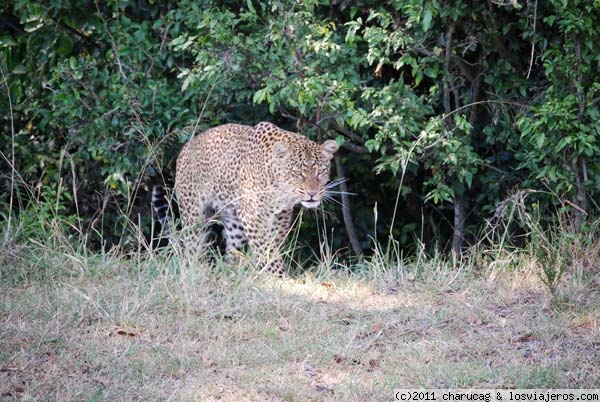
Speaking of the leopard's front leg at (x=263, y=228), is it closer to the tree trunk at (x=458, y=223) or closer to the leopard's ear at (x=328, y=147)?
the leopard's ear at (x=328, y=147)

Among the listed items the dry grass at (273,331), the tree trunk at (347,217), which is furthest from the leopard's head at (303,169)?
the dry grass at (273,331)

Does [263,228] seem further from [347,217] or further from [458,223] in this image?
[458,223]

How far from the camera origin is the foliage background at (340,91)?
299 inches

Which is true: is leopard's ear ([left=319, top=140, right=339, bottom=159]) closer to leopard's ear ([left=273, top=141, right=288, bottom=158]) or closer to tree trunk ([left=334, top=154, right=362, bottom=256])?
leopard's ear ([left=273, top=141, right=288, bottom=158])

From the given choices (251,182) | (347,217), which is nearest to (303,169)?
(251,182)

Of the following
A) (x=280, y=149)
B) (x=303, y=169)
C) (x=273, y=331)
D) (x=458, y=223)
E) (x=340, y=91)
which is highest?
(x=340, y=91)

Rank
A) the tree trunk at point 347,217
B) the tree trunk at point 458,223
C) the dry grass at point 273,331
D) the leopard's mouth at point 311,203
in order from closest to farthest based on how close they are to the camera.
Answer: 1. the dry grass at point 273,331
2. the leopard's mouth at point 311,203
3. the tree trunk at point 458,223
4. the tree trunk at point 347,217

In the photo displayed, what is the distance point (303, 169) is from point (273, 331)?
269cm

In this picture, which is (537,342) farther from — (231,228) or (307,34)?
(231,228)

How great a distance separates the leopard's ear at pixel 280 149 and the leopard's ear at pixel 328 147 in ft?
0.99

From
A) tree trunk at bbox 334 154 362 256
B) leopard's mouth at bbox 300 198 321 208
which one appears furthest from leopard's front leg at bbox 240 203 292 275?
tree trunk at bbox 334 154 362 256

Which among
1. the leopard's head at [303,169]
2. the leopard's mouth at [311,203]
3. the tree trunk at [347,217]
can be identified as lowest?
the tree trunk at [347,217]

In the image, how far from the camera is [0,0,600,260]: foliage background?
24.9 ft

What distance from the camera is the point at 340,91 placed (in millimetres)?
7852
